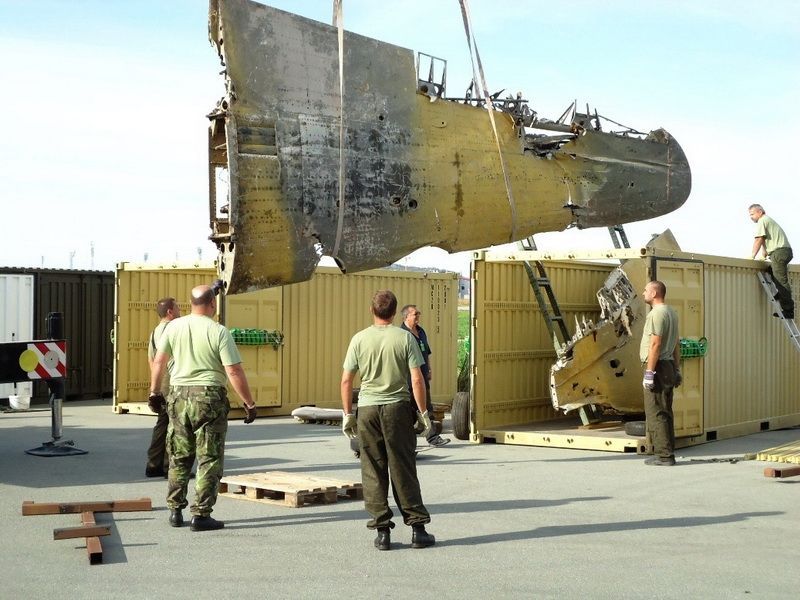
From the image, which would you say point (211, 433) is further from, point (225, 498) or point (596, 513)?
point (596, 513)

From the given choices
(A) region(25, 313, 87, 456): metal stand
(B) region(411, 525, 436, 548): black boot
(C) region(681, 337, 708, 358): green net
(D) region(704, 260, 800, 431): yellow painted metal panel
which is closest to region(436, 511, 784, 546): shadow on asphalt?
(B) region(411, 525, 436, 548): black boot

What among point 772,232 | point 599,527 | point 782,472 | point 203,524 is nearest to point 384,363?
point 203,524

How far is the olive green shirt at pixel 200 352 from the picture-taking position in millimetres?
9297

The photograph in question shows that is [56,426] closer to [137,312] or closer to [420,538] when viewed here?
[137,312]

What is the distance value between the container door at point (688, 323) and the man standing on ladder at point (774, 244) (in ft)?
7.07

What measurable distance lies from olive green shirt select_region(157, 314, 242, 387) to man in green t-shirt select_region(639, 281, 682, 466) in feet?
20.2

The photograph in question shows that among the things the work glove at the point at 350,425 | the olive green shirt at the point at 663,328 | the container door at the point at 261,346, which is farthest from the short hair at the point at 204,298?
the container door at the point at 261,346

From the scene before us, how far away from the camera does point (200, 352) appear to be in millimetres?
9305

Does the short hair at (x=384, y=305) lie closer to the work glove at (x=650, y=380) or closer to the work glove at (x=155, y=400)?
the work glove at (x=155, y=400)

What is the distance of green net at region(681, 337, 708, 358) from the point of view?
15.6 meters

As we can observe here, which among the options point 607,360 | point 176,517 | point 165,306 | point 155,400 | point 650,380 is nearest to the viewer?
point 176,517

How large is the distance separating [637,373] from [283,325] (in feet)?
24.9

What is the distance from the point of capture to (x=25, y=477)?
12422 millimetres

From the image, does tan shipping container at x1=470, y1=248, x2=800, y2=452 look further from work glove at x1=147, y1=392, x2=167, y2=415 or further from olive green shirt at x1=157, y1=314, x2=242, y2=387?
olive green shirt at x1=157, y1=314, x2=242, y2=387
